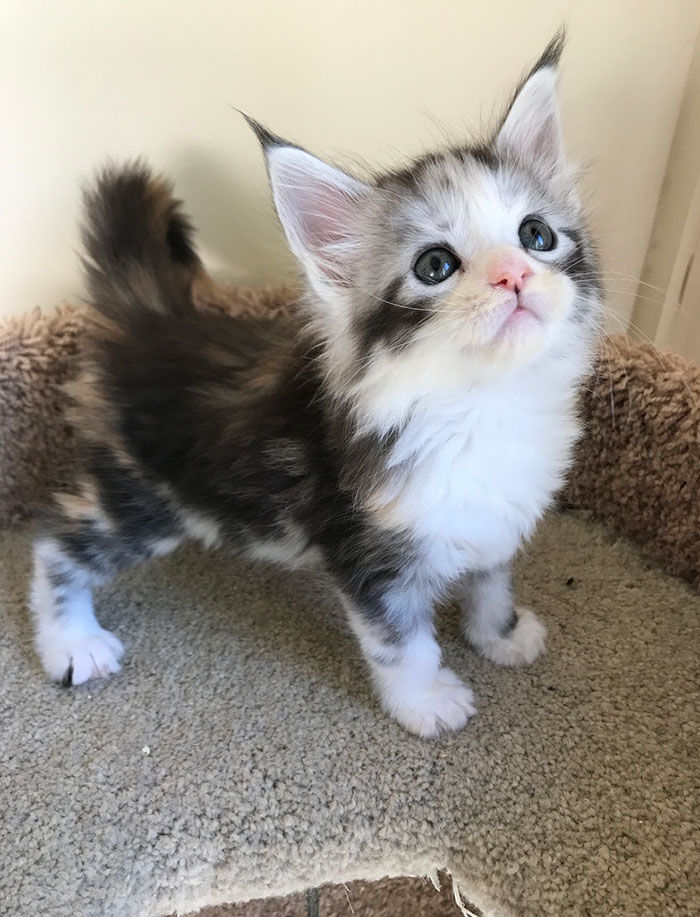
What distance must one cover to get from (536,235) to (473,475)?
1.04 feet

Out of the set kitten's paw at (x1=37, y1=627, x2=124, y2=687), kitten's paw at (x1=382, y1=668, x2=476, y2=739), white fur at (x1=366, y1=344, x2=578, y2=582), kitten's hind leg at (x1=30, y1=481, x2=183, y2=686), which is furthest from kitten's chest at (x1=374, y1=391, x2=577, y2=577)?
kitten's paw at (x1=37, y1=627, x2=124, y2=687)

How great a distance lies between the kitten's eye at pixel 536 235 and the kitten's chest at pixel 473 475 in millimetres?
186

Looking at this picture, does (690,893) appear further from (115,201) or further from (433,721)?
(115,201)

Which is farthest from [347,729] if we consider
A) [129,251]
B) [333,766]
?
[129,251]

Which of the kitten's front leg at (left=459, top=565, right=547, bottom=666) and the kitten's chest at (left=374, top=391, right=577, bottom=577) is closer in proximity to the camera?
the kitten's chest at (left=374, top=391, right=577, bottom=577)

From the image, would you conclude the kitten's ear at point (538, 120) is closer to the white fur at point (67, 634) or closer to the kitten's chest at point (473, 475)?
the kitten's chest at point (473, 475)

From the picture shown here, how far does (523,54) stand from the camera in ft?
4.98

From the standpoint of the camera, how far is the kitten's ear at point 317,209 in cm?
95

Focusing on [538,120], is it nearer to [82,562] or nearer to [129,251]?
[129,251]

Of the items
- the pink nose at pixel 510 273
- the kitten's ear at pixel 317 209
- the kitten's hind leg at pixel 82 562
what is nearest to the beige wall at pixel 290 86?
the kitten's ear at pixel 317 209

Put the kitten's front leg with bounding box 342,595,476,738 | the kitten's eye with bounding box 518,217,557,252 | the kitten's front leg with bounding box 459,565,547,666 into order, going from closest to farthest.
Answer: the kitten's eye with bounding box 518,217,557,252 < the kitten's front leg with bounding box 342,595,476,738 < the kitten's front leg with bounding box 459,565,547,666

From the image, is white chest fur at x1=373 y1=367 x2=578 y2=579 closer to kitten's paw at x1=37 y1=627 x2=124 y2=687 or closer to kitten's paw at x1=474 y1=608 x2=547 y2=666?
kitten's paw at x1=474 y1=608 x2=547 y2=666

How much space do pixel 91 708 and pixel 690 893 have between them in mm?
921

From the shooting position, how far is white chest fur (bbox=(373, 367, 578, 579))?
3.28 ft
